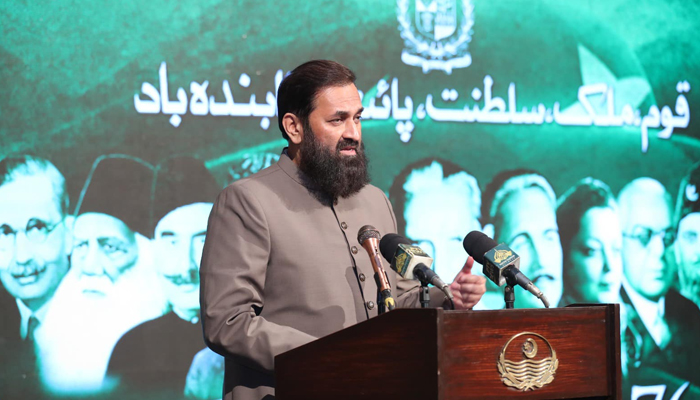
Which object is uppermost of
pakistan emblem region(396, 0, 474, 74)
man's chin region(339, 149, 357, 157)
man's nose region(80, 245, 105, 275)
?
pakistan emblem region(396, 0, 474, 74)

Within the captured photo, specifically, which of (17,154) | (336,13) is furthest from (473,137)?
(17,154)

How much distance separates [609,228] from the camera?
177 inches

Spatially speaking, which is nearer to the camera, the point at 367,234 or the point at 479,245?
the point at 479,245

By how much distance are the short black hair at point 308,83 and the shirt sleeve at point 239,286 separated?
1.03 feet

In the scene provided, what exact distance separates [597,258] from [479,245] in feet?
9.41

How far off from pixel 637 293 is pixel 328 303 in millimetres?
2993

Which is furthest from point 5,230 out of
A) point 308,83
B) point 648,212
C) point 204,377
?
point 648,212

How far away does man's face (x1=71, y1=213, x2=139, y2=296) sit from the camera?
3.51m

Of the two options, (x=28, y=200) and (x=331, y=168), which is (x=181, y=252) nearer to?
(x=28, y=200)

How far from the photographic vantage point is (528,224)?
14.2 feet

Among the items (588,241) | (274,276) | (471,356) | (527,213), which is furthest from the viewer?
(588,241)

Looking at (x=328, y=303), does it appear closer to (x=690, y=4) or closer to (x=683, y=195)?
(x=683, y=195)

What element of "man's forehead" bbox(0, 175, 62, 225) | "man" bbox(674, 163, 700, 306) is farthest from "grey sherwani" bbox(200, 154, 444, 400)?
"man" bbox(674, 163, 700, 306)

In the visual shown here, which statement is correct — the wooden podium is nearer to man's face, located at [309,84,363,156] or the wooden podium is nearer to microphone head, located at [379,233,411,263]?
microphone head, located at [379,233,411,263]
